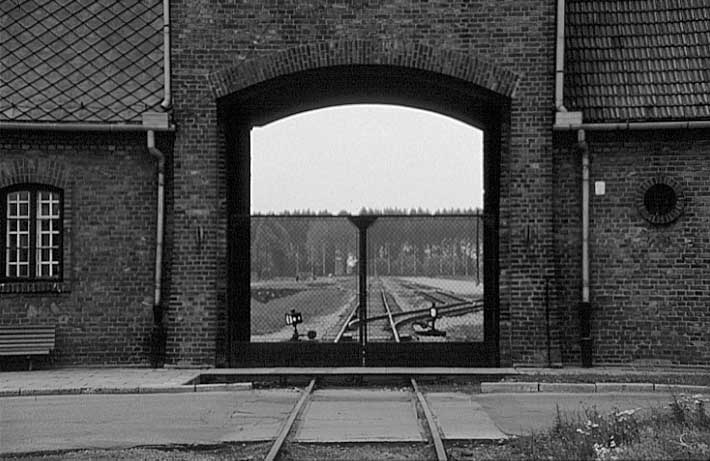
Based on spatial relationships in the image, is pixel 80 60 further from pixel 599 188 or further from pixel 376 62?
pixel 599 188

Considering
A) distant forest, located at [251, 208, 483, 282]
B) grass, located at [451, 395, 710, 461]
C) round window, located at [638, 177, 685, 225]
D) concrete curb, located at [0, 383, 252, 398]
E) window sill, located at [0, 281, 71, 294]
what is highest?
round window, located at [638, 177, 685, 225]

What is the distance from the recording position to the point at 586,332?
583 inches

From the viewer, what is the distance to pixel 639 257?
15.0 m

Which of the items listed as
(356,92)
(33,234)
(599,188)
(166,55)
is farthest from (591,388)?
(33,234)

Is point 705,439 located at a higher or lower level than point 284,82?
lower

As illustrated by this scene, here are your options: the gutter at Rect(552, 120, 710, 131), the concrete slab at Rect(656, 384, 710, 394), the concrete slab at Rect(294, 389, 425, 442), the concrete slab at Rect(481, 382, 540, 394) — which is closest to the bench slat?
the concrete slab at Rect(294, 389, 425, 442)

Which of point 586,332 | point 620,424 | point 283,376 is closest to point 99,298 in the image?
point 283,376

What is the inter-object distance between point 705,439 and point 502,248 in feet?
22.8

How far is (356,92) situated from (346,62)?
6.41ft

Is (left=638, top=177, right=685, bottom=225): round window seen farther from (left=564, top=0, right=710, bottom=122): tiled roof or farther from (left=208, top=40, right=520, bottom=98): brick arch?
(left=208, top=40, right=520, bottom=98): brick arch

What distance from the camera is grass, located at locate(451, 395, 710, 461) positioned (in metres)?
8.01

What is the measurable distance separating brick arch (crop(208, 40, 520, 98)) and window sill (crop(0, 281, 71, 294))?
3.91m

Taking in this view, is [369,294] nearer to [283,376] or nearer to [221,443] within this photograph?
[283,376]

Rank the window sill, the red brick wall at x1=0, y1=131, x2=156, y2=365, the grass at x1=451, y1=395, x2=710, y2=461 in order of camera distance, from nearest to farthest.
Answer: the grass at x1=451, y1=395, x2=710, y2=461
the window sill
the red brick wall at x1=0, y1=131, x2=156, y2=365
